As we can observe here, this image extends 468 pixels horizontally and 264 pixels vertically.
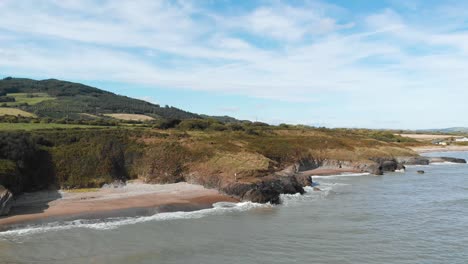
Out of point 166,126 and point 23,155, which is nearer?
point 23,155

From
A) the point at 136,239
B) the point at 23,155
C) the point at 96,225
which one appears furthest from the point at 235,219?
the point at 23,155

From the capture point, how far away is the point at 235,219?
32.2 m

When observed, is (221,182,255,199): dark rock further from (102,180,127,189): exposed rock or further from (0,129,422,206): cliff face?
(102,180,127,189): exposed rock

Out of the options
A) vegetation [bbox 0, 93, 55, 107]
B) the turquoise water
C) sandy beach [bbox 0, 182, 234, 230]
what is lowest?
the turquoise water

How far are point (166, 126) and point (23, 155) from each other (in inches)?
1742

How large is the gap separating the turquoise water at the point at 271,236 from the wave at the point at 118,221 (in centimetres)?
8

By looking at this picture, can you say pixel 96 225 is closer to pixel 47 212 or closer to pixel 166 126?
pixel 47 212

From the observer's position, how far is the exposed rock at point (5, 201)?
31.4 m

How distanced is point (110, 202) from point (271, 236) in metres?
16.8

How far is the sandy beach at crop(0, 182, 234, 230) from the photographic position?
32344 mm

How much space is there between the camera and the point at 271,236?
27.4 meters

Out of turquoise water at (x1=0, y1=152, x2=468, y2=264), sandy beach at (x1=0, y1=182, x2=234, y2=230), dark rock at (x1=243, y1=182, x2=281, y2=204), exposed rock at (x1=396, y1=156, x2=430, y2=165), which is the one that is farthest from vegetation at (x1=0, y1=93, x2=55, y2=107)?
turquoise water at (x1=0, y1=152, x2=468, y2=264)

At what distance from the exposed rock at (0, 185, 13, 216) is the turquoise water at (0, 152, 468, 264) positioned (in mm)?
4542

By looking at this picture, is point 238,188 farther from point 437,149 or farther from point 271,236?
point 437,149
